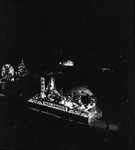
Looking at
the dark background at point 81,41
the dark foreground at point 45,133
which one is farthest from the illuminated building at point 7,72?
the dark foreground at point 45,133

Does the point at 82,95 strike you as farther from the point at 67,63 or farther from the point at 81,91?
the point at 67,63

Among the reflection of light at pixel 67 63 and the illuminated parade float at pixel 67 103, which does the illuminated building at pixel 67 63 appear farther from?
the illuminated parade float at pixel 67 103

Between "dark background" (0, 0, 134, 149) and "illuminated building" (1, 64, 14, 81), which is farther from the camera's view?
"illuminated building" (1, 64, 14, 81)

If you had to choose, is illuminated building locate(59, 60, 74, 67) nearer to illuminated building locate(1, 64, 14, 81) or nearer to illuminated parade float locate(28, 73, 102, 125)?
illuminated parade float locate(28, 73, 102, 125)

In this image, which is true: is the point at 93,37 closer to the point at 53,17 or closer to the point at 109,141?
the point at 53,17

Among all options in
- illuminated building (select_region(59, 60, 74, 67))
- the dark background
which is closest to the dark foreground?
the dark background

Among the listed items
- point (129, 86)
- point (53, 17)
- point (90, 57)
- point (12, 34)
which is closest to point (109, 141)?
point (129, 86)
